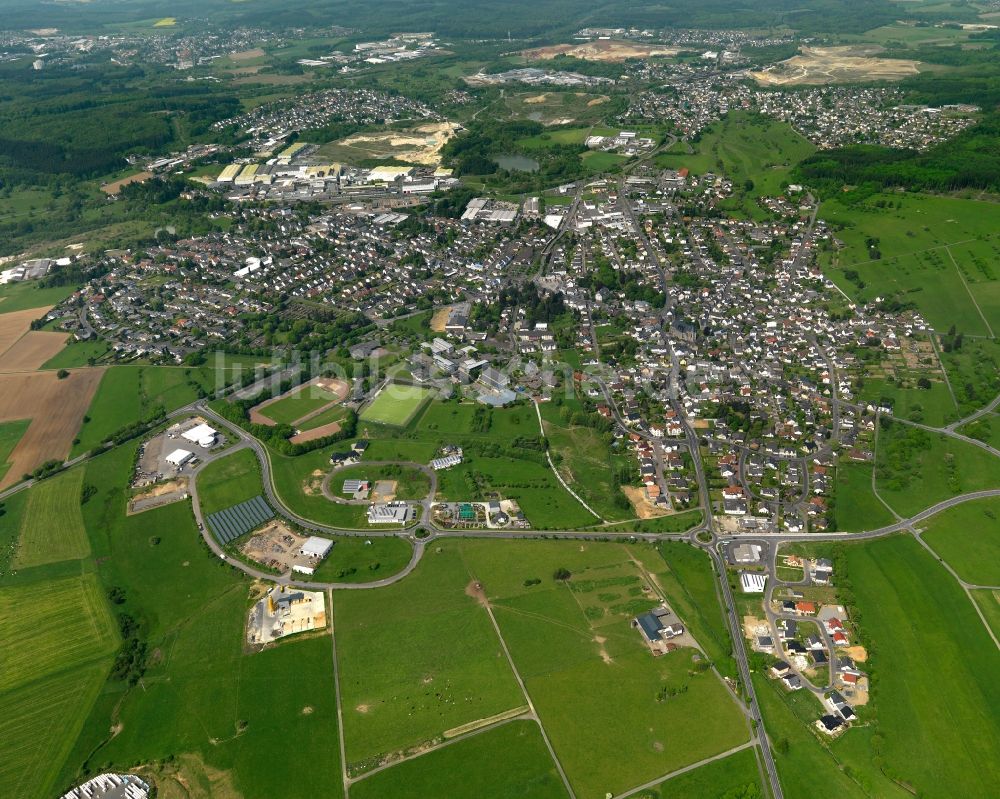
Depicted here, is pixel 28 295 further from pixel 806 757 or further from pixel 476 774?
pixel 806 757

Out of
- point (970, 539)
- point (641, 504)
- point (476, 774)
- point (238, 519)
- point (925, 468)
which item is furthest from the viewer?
point (925, 468)

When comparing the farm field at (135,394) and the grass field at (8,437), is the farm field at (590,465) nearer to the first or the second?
the farm field at (135,394)

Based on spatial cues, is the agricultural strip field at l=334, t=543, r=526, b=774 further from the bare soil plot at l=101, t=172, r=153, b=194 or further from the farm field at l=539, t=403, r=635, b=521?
the bare soil plot at l=101, t=172, r=153, b=194

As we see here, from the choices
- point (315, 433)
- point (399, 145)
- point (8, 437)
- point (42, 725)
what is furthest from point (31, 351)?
point (399, 145)

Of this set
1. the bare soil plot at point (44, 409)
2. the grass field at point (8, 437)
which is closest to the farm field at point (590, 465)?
the bare soil plot at point (44, 409)

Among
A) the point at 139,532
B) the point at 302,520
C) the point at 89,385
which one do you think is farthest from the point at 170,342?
the point at 302,520
